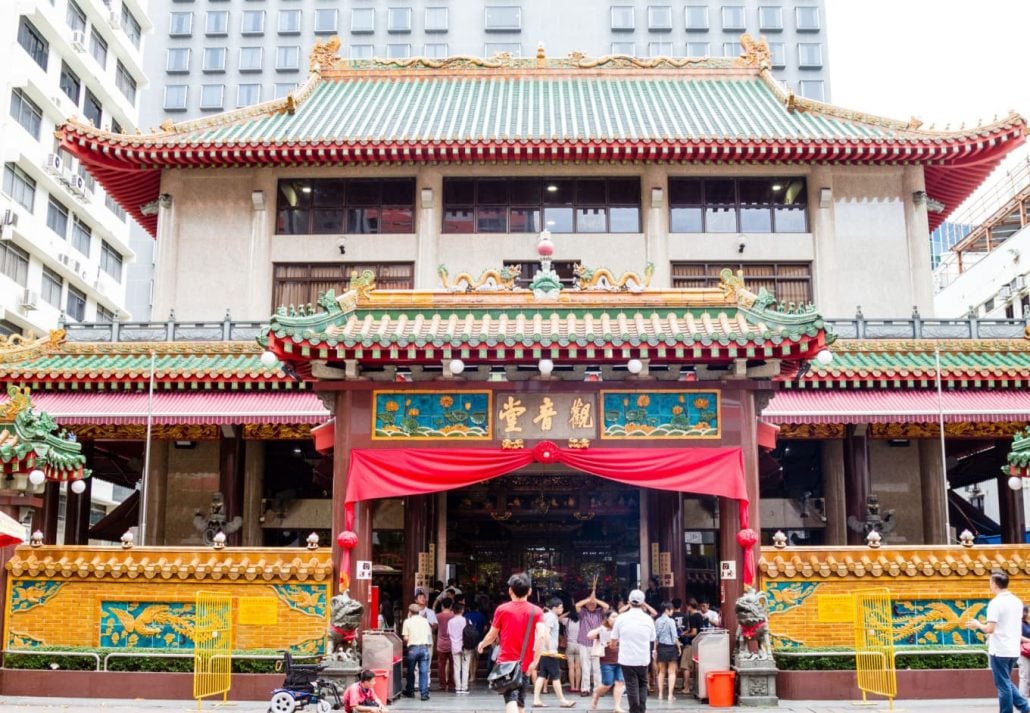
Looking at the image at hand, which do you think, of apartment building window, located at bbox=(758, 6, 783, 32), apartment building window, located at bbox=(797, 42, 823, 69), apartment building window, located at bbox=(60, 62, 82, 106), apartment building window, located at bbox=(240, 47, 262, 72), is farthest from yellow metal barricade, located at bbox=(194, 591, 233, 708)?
apartment building window, located at bbox=(758, 6, 783, 32)

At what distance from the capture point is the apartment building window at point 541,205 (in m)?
26.0

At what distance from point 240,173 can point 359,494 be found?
1273 cm

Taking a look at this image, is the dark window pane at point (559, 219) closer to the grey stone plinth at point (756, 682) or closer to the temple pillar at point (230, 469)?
the temple pillar at point (230, 469)

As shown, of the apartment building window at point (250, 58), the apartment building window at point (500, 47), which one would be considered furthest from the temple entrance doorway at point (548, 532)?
the apartment building window at point (250, 58)

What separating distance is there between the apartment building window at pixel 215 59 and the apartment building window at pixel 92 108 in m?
23.0

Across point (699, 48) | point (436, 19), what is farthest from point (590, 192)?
point (436, 19)

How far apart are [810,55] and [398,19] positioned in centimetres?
2918

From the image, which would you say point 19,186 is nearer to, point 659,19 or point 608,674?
point 608,674

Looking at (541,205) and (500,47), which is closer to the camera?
(541,205)

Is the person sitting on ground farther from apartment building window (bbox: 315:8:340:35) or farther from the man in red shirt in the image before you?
apartment building window (bbox: 315:8:340:35)

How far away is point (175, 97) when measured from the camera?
73625mm

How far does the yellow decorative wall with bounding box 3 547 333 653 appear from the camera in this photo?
634 inches

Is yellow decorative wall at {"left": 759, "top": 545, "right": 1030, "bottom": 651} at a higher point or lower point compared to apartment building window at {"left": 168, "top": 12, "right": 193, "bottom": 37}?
lower

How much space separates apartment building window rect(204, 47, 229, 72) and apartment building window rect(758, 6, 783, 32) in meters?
38.1
